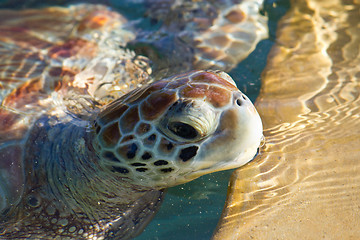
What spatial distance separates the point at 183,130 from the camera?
1495 millimetres

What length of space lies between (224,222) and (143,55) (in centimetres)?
186

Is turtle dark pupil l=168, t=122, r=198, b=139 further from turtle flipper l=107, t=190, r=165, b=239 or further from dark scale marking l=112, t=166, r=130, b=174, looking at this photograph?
turtle flipper l=107, t=190, r=165, b=239

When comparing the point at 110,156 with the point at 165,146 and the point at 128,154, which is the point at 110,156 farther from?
the point at 165,146

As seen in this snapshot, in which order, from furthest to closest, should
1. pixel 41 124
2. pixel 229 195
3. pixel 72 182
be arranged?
1. pixel 41 124
2. pixel 72 182
3. pixel 229 195

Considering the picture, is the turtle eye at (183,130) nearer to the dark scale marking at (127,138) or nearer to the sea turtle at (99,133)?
the sea turtle at (99,133)

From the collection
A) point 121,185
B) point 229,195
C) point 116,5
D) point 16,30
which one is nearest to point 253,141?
point 229,195

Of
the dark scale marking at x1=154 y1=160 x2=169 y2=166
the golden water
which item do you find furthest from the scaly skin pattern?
the golden water

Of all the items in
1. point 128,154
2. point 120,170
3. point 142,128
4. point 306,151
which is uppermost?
point 142,128

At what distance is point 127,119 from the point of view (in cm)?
164

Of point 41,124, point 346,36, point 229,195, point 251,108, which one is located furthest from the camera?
point 346,36

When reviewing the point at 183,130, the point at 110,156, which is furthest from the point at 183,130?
the point at 110,156

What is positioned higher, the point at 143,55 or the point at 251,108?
the point at 251,108

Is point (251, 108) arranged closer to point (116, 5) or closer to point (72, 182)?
point (72, 182)

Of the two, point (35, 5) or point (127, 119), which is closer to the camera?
point (127, 119)
